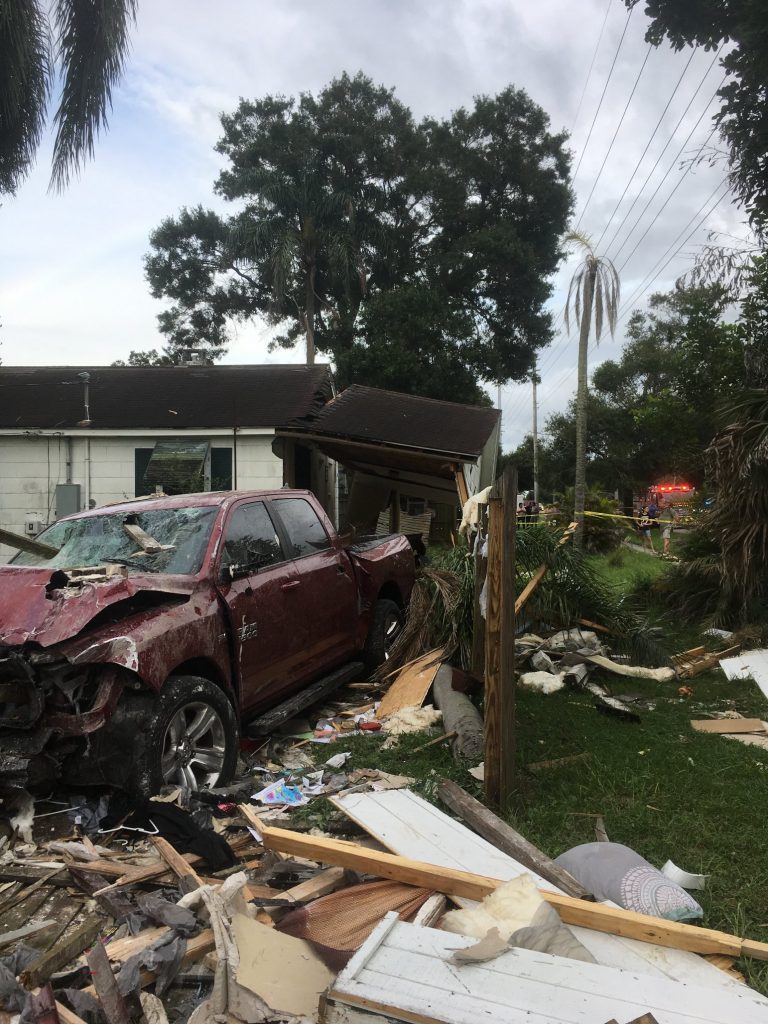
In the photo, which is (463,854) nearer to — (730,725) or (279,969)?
(279,969)

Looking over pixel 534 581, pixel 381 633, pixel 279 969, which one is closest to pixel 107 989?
pixel 279 969

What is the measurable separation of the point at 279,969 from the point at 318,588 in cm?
355

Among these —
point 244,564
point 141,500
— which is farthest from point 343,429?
point 244,564

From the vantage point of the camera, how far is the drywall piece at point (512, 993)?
2.20m

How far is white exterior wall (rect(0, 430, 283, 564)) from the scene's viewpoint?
584 inches

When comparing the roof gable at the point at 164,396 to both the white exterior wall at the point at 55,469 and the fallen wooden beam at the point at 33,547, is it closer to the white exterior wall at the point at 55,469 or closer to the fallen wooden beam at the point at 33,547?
the white exterior wall at the point at 55,469

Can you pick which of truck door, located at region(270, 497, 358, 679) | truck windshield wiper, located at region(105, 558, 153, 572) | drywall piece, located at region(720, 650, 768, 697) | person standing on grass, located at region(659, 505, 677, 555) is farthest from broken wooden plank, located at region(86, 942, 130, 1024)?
person standing on grass, located at region(659, 505, 677, 555)

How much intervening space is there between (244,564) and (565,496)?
22.6m

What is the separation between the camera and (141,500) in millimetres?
5836

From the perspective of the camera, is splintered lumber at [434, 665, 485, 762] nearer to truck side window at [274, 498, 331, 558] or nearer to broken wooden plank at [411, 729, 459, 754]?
broken wooden plank at [411, 729, 459, 754]

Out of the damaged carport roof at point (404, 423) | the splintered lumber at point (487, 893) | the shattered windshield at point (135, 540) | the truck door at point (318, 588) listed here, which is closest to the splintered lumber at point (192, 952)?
the splintered lumber at point (487, 893)

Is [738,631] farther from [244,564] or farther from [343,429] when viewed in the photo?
[343,429]

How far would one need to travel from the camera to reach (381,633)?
723 centimetres

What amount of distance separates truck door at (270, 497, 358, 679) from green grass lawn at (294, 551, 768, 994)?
85 cm
